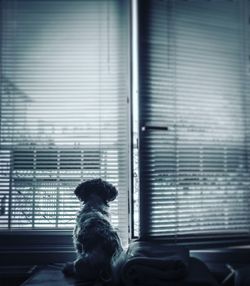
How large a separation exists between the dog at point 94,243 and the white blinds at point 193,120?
1.15ft

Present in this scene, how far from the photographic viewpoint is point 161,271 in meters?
1.21

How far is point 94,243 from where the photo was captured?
4.25ft

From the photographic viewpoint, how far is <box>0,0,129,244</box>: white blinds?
5.84ft

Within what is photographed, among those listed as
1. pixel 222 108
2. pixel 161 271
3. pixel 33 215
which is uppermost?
pixel 222 108

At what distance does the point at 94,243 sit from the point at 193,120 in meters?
0.92

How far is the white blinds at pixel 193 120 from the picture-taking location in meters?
1.78

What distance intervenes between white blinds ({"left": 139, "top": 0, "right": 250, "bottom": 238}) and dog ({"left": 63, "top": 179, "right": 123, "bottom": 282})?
1.15 feet

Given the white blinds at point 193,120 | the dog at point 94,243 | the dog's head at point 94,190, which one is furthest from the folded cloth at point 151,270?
the white blinds at point 193,120

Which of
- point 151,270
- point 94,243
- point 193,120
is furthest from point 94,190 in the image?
point 193,120

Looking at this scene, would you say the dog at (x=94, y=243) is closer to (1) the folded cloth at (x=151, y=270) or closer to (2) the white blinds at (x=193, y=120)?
(1) the folded cloth at (x=151, y=270)

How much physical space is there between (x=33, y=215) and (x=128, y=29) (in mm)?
1203

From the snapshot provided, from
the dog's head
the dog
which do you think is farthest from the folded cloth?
the dog's head

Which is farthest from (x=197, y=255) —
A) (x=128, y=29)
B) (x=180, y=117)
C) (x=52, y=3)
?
(x=52, y=3)

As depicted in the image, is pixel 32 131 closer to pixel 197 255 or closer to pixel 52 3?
pixel 52 3
